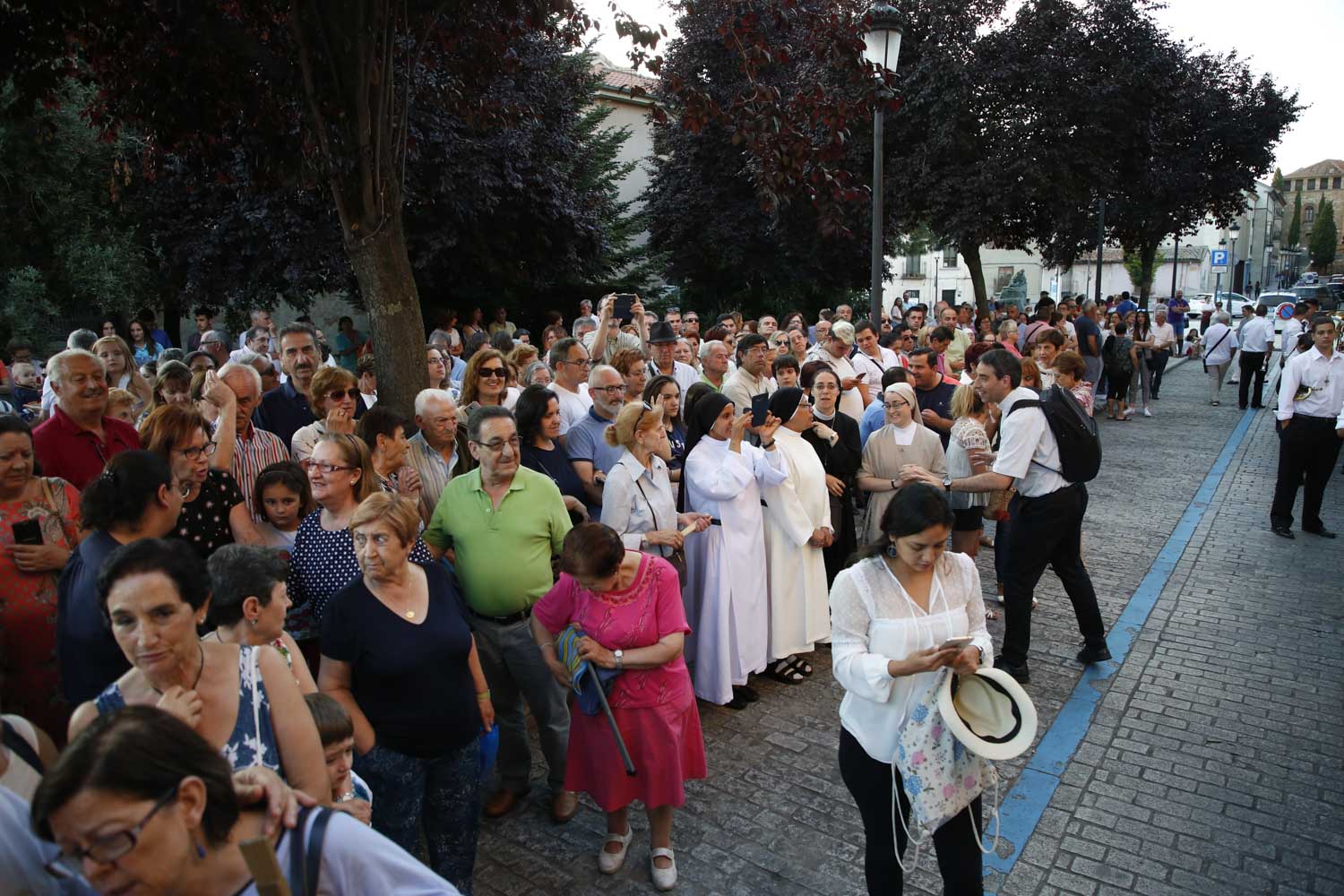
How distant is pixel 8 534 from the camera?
3449mm

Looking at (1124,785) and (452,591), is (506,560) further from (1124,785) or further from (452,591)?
(1124,785)

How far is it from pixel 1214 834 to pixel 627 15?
231 inches

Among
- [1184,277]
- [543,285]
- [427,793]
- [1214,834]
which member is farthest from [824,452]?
[1184,277]

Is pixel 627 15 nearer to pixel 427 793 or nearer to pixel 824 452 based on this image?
pixel 824 452

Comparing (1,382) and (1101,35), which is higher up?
(1101,35)

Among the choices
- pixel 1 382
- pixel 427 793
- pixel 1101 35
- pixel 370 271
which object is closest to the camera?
pixel 427 793

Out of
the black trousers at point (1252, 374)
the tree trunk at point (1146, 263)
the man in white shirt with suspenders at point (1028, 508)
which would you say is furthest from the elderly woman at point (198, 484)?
the tree trunk at point (1146, 263)

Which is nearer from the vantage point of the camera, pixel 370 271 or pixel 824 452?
pixel 370 271

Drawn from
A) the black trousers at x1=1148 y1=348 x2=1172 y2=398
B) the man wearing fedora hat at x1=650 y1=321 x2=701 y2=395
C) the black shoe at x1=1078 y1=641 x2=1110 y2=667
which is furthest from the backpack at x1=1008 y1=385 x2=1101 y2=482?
the black trousers at x1=1148 y1=348 x2=1172 y2=398

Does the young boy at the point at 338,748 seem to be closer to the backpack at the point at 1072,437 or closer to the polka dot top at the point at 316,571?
the polka dot top at the point at 316,571

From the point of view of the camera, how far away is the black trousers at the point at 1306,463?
27.9ft

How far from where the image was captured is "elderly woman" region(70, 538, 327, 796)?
2330mm

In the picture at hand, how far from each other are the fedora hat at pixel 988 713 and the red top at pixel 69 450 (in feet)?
13.2

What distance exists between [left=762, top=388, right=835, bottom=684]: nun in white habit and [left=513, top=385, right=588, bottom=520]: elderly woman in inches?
53.5
